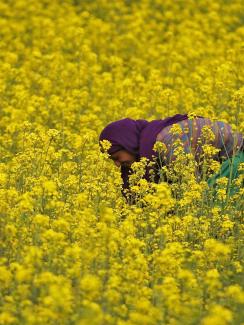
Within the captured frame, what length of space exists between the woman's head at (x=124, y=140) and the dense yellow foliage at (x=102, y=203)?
163 millimetres

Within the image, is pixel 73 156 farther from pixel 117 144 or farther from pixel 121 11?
pixel 121 11

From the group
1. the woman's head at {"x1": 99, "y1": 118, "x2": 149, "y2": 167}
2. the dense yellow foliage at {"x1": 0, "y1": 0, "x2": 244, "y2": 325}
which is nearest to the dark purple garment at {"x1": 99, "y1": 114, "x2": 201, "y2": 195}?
the woman's head at {"x1": 99, "y1": 118, "x2": 149, "y2": 167}

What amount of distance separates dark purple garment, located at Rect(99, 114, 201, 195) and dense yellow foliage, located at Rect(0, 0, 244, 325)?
17cm

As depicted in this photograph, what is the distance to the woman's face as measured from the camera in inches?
307

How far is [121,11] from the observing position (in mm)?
15195

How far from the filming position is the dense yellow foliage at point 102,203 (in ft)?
17.0

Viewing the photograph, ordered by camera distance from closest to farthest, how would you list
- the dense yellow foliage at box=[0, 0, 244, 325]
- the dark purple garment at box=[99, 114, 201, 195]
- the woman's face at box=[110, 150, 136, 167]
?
the dense yellow foliage at box=[0, 0, 244, 325], the dark purple garment at box=[99, 114, 201, 195], the woman's face at box=[110, 150, 136, 167]

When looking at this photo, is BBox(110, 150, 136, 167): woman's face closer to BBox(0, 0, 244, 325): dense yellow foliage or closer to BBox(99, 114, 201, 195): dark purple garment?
BBox(99, 114, 201, 195): dark purple garment

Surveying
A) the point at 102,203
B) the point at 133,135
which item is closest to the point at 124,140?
the point at 133,135

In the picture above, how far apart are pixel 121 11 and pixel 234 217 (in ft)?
28.7

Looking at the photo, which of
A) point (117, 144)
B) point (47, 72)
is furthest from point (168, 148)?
point (47, 72)

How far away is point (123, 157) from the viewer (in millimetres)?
7797

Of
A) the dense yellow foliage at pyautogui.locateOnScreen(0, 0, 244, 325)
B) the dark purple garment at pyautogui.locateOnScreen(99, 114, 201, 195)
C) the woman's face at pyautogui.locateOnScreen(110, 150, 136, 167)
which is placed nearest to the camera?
the dense yellow foliage at pyautogui.locateOnScreen(0, 0, 244, 325)

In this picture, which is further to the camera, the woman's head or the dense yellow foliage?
the woman's head
